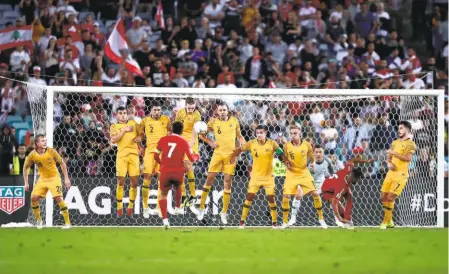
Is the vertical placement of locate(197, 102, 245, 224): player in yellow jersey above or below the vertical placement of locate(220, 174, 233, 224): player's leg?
above

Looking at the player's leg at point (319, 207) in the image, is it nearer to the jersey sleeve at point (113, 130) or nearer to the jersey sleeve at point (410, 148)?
the jersey sleeve at point (410, 148)

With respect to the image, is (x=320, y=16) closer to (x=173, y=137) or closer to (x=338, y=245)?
(x=173, y=137)

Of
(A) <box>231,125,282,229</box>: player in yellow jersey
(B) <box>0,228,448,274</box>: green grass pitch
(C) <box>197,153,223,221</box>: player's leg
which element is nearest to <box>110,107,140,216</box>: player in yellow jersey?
(C) <box>197,153,223,221</box>: player's leg

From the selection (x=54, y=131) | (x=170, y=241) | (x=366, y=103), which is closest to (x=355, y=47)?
(x=366, y=103)

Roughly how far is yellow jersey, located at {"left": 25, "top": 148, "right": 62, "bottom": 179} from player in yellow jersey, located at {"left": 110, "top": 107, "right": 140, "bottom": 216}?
151 centimetres

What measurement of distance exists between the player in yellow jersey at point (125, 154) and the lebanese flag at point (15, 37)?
18.3ft

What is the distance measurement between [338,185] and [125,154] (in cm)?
369

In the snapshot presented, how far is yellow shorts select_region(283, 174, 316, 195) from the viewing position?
17.2 metres

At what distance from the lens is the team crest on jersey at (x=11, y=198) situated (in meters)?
18.9

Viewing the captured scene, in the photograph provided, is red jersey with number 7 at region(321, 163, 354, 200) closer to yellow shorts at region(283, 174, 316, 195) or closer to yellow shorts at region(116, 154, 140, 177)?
yellow shorts at region(283, 174, 316, 195)

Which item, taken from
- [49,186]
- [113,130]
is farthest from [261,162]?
[49,186]

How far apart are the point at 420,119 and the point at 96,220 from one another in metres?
6.15

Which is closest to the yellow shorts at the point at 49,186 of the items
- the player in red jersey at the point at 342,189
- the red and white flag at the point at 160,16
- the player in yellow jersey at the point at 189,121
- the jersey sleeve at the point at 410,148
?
the player in yellow jersey at the point at 189,121

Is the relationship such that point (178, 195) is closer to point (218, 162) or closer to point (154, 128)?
point (218, 162)
